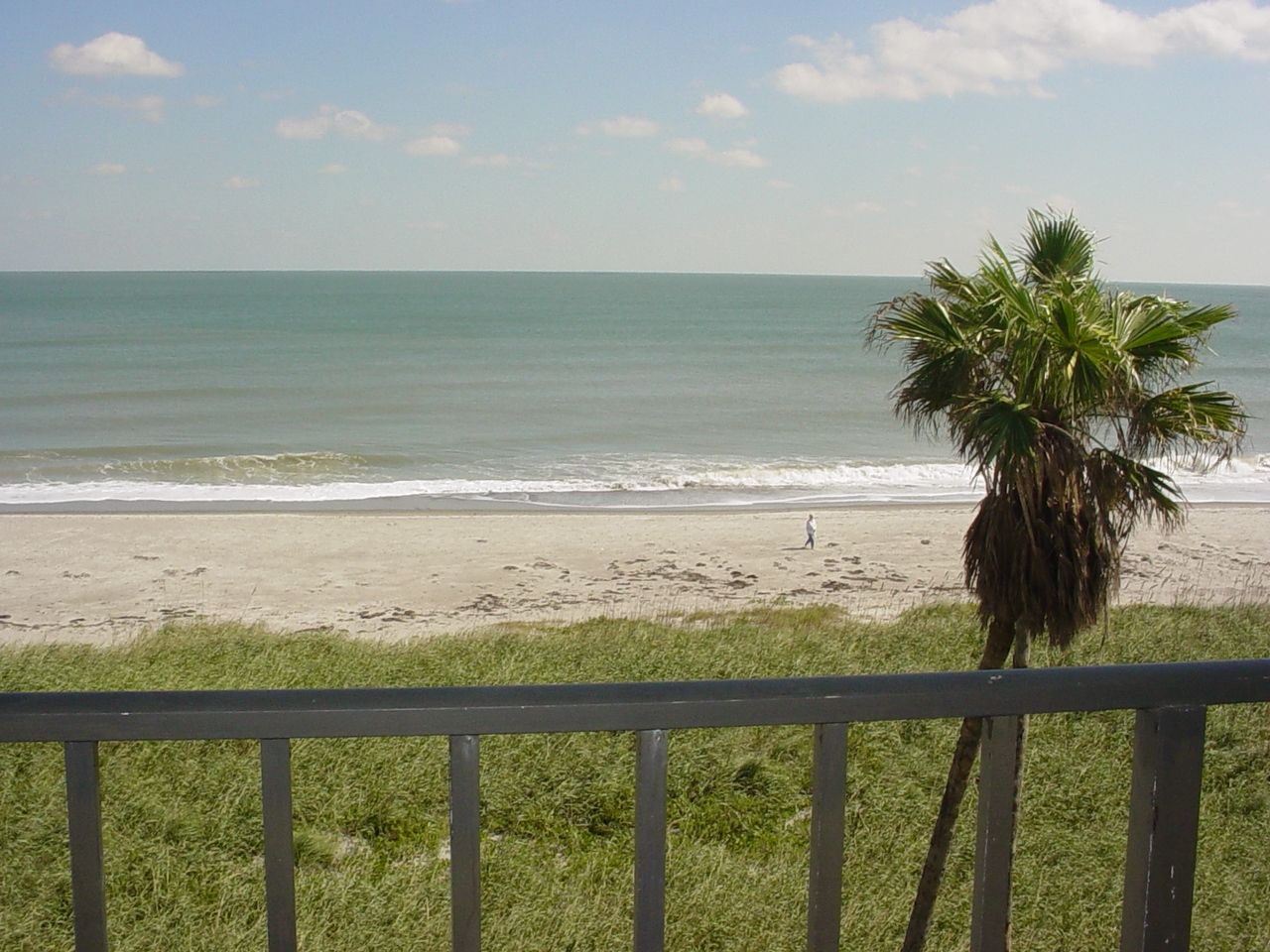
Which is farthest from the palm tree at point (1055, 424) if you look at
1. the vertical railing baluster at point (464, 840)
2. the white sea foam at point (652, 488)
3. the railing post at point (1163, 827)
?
the white sea foam at point (652, 488)

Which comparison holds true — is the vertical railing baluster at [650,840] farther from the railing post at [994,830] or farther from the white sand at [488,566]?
the white sand at [488,566]

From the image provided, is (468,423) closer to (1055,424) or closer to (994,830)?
(1055,424)

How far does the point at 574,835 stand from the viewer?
7.36 metres

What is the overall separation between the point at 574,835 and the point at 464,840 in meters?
6.21

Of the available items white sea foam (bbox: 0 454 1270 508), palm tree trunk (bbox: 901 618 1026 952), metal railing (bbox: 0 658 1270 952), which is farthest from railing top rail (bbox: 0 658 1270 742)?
white sea foam (bbox: 0 454 1270 508)

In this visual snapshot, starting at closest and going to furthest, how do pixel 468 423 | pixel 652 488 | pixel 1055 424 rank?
1. pixel 1055 424
2. pixel 652 488
3. pixel 468 423

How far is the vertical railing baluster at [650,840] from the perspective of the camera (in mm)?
1422

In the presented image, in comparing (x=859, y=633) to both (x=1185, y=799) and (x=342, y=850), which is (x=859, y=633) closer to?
(x=342, y=850)

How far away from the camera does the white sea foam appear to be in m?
27.9

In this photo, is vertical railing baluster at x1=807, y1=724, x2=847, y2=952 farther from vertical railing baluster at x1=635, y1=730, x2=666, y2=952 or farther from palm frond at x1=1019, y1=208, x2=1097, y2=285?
palm frond at x1=1019, y1=208, x2=1097, y2=285

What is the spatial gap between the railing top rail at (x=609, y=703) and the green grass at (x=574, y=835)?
4.37m

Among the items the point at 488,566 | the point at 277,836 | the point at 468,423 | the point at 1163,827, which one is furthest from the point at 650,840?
the point at 468,423

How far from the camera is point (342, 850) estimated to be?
710 centimetres

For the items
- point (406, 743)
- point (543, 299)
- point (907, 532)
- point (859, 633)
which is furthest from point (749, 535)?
point (543, 299)
